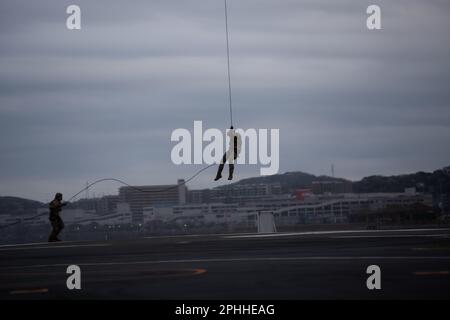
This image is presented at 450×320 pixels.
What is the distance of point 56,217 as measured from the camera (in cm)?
3331

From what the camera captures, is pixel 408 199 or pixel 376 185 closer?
pixel 408 199

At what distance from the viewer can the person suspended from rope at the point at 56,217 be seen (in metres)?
33.3

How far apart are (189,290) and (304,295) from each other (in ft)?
6.22

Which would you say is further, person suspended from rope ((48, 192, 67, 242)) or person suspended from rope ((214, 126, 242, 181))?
person suspended from rope ((48, 192, 67, 242))

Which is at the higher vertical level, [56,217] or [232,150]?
[232,150]

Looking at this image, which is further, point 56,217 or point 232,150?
point 56,217

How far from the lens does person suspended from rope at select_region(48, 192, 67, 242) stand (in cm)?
Result: 3335

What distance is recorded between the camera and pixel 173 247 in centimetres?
2369

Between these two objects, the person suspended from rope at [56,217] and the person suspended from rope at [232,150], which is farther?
the person suspended from rope at [56,217]

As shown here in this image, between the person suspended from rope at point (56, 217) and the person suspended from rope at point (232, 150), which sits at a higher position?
the person suspended from rope at point (232, 150)

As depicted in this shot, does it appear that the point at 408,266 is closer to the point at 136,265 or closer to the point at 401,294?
the point at 401,294

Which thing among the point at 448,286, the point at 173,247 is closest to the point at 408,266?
the point at 448,286

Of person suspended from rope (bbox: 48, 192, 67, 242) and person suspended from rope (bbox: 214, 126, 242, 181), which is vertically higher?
person suspended from rope (bbox: 214, 126, 242, 181)
